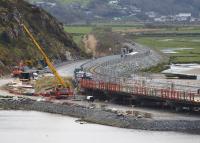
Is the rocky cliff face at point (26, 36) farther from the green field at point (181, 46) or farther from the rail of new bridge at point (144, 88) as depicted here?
the green field at point (181, 46)

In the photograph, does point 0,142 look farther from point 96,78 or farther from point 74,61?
point 74,61

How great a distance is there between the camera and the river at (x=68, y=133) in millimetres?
67688

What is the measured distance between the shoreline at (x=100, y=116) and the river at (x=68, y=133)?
115 centimetres

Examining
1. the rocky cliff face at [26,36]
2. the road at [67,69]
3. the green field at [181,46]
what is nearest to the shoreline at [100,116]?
the road at [67,69]

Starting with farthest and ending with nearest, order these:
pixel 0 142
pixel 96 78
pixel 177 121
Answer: pixel 96 78 → pixel 177 121 → pixel 0 142

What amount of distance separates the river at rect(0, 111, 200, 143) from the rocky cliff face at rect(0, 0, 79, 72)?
35.0 metres

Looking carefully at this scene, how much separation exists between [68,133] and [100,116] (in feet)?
21.0

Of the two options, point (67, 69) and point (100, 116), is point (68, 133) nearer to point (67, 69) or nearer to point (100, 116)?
point (100, 116)

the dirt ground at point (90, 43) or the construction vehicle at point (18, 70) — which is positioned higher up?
the dirt ground at point (90, 43)

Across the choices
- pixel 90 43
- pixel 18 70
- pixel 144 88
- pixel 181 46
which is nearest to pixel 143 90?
pixel 144 88

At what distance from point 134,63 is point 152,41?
68230 mm

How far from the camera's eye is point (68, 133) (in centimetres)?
7175

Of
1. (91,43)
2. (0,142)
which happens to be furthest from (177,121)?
(91,43)

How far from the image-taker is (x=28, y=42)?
126 metres
